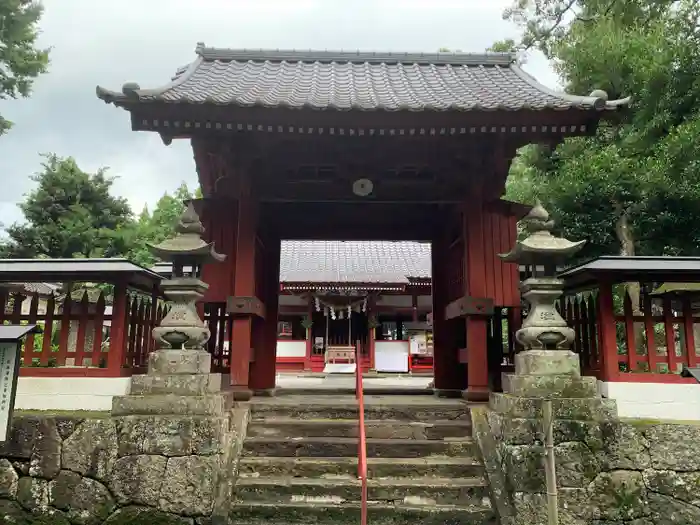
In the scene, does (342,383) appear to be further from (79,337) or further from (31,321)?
(31,321)

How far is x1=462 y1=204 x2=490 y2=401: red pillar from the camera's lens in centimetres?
608

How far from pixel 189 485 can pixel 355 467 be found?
4.88ft

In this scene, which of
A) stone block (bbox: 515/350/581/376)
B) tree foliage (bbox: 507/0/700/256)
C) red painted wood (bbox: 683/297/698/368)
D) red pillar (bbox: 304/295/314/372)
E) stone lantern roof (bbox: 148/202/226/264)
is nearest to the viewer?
stone block (bbox: 515/350/581/376)

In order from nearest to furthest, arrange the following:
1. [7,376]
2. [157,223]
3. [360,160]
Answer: [7,376], [360,160], [157,223]

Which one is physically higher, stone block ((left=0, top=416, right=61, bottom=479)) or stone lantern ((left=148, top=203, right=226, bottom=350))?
stone lantern ((left=148, top=203, right=226, bottom=350))

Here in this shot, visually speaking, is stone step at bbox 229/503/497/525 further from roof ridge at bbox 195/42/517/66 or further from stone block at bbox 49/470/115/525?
roof ridge at bbox 195/42/517/66

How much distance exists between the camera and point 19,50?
1766 cm

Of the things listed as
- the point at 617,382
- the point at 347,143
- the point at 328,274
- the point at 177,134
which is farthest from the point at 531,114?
the point at 328,274

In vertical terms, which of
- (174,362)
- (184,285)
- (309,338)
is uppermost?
(184,285)

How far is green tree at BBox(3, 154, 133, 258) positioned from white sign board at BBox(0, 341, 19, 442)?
53.0ft

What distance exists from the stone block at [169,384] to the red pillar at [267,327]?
2.62 m

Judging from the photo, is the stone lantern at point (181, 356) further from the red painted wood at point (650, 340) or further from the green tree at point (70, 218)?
the green tree at point (70, 218)

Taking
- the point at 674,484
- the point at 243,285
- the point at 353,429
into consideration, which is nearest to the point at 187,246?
the point at 243,285

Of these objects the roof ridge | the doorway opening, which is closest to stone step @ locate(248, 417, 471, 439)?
the roof ridge
